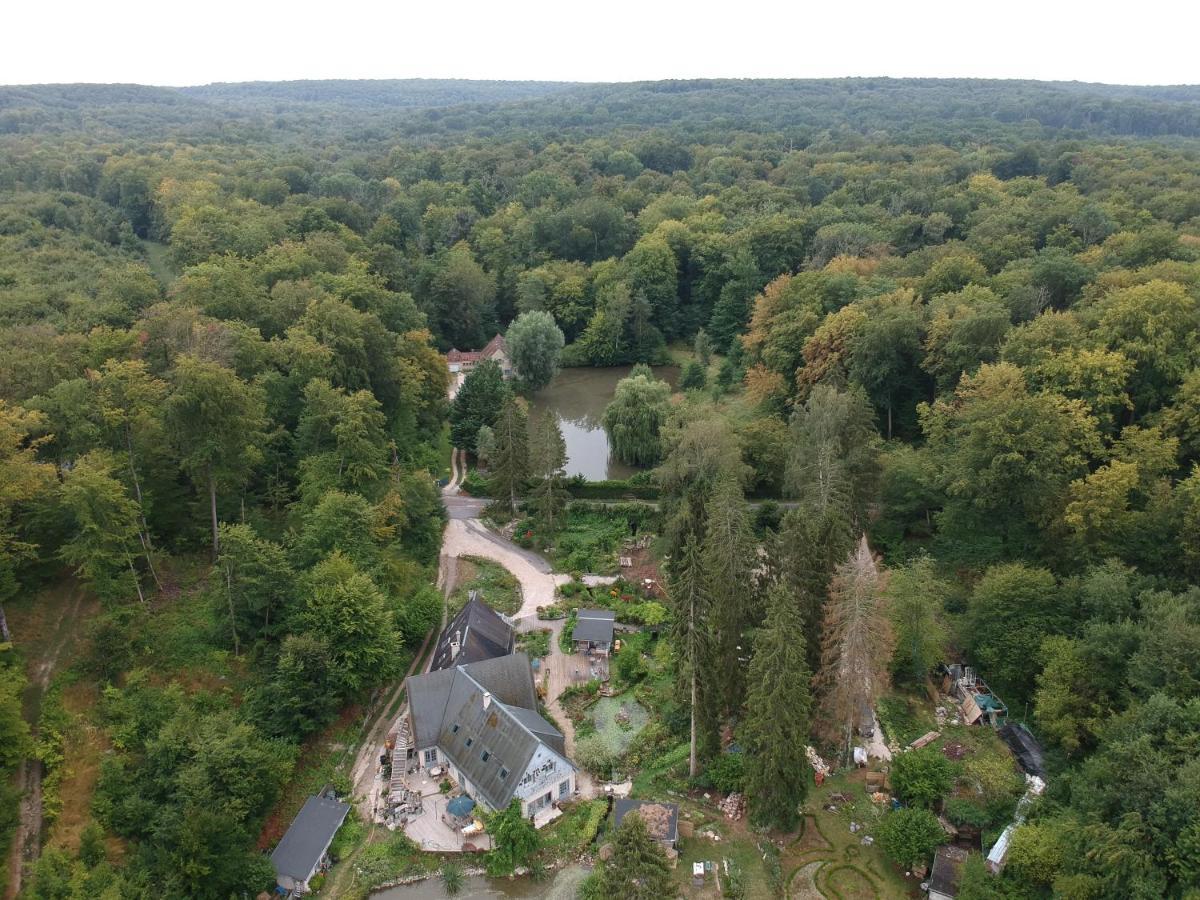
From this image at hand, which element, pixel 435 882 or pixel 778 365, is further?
pixel 778 365

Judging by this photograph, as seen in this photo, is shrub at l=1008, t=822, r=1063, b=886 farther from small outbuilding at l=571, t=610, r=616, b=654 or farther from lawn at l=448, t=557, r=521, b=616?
lawn at l=448, t=557, r=521, b=616

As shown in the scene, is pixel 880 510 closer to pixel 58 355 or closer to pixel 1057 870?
pixel 1057 870

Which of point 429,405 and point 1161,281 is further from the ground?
point 1161,281

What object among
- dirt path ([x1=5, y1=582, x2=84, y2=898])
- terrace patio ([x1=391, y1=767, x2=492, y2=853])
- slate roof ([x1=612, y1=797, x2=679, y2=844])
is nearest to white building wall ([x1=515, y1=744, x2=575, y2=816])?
terrace patio ([x1=391, y1=767, x2=492, y2=853])

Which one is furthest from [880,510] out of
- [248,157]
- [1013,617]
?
[248,157]

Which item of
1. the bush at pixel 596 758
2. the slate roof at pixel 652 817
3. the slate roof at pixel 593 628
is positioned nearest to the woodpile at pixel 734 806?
the slate roof at pixel 652 817

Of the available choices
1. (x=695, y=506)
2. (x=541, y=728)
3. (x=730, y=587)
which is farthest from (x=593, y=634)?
(x=730, y=587)

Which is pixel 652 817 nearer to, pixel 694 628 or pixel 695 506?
pixel 694 628
